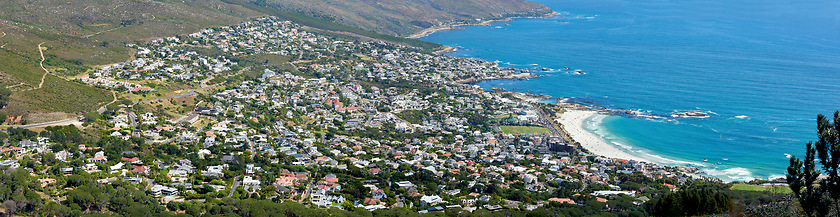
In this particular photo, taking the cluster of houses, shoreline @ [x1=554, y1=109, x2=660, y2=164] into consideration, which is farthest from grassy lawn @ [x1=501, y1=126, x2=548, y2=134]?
shoreline @ [x1=554, y1=109, x2=660, y2=164]

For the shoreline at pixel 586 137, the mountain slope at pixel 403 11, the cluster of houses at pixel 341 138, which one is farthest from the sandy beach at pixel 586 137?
the mountain slope at pixel 403 11

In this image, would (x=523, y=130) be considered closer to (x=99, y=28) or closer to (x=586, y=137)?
(x=586, y=137)

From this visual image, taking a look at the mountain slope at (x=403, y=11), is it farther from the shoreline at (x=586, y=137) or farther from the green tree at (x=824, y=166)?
the green tree at (x=824, y=166)

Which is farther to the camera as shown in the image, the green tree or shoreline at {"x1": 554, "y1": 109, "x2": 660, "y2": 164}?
shoreline at {"x1": 554, "y1": 109, "x2": 660, "y2": 164}

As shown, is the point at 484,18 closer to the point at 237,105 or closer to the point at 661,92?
the point at 661,92

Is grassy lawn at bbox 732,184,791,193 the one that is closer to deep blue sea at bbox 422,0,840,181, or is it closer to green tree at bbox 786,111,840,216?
deep blue sea at bbox 422,0,840,181

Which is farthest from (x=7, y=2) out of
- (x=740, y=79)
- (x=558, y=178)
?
(x=740, y=79)
